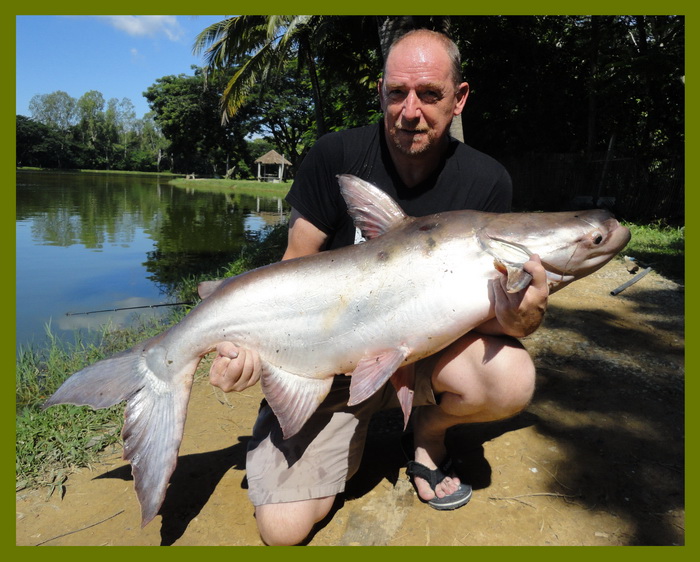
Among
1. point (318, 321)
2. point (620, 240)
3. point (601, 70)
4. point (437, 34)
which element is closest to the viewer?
point (620, 240)

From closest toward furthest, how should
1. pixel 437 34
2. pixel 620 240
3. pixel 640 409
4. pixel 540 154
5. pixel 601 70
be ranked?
pixel 620 240, pixel 437 34, pixel 640 409, pixel 601 70, pixel 540 154

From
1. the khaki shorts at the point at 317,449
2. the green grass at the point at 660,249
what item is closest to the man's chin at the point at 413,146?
the khaki shorts at the point at 317,449

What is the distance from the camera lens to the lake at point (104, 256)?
6.83 meters

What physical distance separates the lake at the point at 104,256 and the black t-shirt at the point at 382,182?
4.35 m

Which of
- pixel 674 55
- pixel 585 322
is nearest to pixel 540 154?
pixel 674 55

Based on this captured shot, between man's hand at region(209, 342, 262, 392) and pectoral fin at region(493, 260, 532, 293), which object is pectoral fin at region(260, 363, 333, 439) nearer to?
man's hand at region(209, 342, 262, 392)

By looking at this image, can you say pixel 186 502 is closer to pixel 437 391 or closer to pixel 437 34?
pixel 437 391

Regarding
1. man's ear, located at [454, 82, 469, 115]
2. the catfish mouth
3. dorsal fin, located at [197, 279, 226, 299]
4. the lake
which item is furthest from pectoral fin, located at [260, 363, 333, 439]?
the lake

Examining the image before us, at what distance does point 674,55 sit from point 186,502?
12823 millimetres

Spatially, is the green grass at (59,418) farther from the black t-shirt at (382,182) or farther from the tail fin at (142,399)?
the black t-shirt at (382,182)

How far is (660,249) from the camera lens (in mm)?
8539

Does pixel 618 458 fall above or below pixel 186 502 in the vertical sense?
above

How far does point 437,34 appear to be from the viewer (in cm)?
243

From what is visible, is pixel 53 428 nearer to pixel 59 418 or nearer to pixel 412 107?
pixel 59 418
